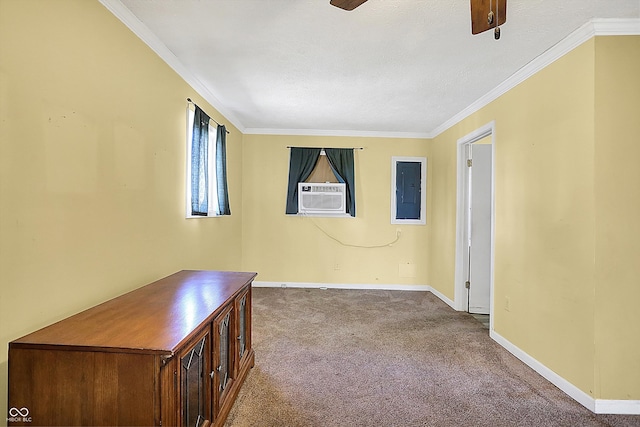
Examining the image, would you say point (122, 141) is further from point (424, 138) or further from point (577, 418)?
point (424, 138)

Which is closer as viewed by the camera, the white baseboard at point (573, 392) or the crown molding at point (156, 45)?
the crown molding at point (156, 45)

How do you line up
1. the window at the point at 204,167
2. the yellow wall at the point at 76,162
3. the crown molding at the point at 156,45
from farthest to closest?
the window at the point at 204,167 → the crown molding at the point at 156,45 → the yellow wall at the point at 76,162

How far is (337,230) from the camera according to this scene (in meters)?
5.14

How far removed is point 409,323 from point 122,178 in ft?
10.2

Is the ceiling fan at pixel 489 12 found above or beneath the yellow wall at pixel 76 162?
above

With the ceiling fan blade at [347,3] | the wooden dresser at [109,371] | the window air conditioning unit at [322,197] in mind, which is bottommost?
the wooden dresser at [109,371]

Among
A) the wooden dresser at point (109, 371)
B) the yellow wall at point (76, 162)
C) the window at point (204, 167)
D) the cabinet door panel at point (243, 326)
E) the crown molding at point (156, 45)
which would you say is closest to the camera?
the wooden dresser at point (109, 371)

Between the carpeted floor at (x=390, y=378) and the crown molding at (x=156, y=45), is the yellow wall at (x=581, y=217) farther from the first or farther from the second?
the crown molding at (x=156, y=45)

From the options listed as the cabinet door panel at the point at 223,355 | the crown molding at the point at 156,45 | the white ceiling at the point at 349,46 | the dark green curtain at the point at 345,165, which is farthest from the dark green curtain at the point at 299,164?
the cabinet door panel at the point at 223,355

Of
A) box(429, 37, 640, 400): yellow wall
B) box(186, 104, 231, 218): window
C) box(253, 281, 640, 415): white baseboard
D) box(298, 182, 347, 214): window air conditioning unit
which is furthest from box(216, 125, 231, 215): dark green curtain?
box(253, 281, 640, 415): white baseboard

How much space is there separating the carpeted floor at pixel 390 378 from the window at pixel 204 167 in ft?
4.49

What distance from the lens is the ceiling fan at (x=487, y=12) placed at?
4.38 feet

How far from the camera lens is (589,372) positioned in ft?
6.81

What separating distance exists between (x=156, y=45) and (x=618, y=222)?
10.9ft
